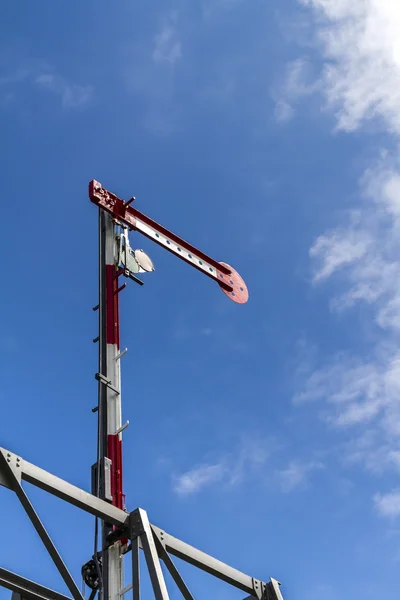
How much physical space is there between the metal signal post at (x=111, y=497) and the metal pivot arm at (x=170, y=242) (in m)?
0.03

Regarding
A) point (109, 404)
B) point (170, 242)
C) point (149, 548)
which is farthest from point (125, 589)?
point (170, 242)

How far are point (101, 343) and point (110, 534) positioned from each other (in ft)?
11.7

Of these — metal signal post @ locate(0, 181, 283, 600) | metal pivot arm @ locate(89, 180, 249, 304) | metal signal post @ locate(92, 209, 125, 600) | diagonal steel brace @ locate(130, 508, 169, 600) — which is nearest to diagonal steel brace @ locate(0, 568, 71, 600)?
metal signal post @ locate(0, 181, 283, 600)

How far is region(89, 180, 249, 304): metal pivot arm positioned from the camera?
1511 centimetres

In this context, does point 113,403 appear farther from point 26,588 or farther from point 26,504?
point 26,588

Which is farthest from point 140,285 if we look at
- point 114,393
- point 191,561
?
point 191,561

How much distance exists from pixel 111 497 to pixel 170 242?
7.01m

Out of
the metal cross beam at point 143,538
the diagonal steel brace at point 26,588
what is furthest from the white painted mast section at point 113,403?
the diagonal steel brace at point 26,588

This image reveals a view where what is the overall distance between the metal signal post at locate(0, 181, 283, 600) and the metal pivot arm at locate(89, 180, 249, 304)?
3 centimetres

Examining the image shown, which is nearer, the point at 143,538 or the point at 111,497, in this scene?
the point at 143,538

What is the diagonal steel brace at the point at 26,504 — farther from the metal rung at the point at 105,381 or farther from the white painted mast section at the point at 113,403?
the metal rung at the point at 105,381

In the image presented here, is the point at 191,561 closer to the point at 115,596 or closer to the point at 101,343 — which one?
the point at 115,596

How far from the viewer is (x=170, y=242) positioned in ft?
54.8

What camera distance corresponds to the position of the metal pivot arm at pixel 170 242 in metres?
15.1
